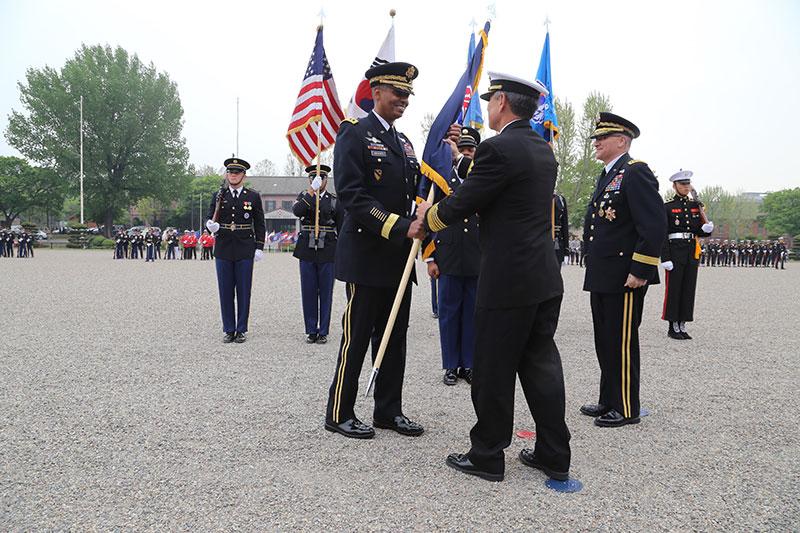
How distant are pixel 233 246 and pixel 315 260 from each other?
1099mm

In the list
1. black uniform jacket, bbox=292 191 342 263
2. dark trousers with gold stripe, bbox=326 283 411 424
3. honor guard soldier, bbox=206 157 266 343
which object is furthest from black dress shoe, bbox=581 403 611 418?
honor guard soldier, bbox=206 157 266 343

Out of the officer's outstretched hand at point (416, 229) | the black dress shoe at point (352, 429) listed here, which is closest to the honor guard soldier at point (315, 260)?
the black dress shoe at point (352, 429)

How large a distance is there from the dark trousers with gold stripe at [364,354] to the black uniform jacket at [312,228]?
3.77 meters

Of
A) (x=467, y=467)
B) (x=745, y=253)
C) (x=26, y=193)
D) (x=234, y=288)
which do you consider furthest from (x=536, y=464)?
(x=26, y=193)

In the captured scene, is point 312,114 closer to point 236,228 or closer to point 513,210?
point 236,228

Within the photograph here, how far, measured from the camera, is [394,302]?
13.8 ft

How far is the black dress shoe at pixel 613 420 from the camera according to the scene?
4508mm

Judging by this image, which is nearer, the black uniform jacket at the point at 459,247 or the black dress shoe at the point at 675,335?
the black uniform jacket at the point at 459,247

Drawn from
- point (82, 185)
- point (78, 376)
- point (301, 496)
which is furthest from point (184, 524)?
point (82, 185)

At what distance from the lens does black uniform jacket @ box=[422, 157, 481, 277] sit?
5797 millimetres

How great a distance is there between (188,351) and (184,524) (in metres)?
4.42

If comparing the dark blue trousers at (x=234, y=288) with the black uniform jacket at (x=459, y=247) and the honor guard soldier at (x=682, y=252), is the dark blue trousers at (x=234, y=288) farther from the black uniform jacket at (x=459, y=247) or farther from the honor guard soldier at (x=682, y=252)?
the honor guard soldier at (x=682, y=252)

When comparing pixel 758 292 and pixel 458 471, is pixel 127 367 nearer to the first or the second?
pixel 458 471

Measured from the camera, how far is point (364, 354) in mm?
4273
